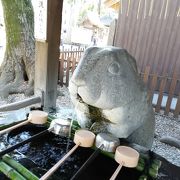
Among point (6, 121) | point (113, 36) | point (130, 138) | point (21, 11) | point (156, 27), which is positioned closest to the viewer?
point (6, 121)

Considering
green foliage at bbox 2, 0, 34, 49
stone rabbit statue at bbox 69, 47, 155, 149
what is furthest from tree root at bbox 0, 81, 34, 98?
stone rabbit statue at bbox 69, 47, 155, 149

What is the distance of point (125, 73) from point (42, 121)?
0.76 meters

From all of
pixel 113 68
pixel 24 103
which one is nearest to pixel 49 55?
pixel 24 103

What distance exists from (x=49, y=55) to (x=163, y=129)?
3.31 metres

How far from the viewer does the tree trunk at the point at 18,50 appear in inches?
202

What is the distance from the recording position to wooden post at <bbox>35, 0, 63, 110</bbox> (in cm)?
274

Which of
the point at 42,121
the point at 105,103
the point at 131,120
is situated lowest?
the point at 42,121

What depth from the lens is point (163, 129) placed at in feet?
15.8

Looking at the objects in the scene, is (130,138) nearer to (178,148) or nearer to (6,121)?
(6,121)

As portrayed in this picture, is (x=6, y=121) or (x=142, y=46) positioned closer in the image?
(x=6, y=121)

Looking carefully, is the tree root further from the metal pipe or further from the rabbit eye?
the rabbit eye

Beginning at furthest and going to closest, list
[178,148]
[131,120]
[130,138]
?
[178,148], [130,138], [131,120]

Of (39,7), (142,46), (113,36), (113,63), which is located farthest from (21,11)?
(113,63)

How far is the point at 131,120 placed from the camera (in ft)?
5.01
